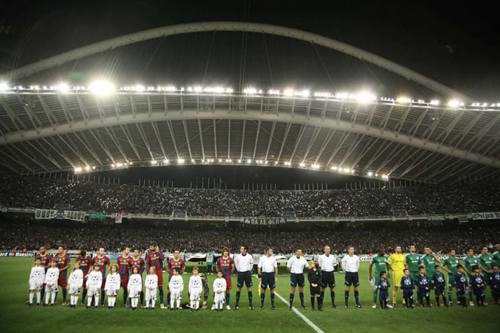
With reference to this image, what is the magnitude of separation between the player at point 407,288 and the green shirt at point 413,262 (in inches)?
37.9

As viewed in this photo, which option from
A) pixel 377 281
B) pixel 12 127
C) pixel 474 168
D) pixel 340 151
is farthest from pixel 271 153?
pixel 377 281

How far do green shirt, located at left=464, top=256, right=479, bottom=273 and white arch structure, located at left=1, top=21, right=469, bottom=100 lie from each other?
31728 mm

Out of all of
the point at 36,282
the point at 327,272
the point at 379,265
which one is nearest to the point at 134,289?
the point at 36,282

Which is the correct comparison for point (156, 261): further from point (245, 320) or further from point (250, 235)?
point (250, 235)

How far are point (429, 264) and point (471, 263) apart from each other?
1.84m

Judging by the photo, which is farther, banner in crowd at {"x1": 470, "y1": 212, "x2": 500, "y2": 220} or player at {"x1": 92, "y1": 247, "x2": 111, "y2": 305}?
banner in crowd at {"x1": 470, "y1": 212, "x2": 500, "y2": 220}

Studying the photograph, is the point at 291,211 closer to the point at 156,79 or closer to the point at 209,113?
the point at 209,113

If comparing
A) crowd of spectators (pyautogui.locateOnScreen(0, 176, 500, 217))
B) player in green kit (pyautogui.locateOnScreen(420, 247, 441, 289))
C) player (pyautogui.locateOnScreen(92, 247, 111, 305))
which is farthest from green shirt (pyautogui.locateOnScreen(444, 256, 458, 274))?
crowd of spectators (pyautogui.locateOnScreen(0, 176, 500, 217))

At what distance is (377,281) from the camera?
1366 centimetres

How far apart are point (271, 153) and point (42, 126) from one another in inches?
1106

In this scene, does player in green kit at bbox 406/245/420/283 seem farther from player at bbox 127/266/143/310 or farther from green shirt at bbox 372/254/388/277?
player at bbox 127/266/143/310

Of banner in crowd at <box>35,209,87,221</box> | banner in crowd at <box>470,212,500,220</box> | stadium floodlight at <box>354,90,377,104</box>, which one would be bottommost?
banner in crowd at <box>470,212,500,220</box>

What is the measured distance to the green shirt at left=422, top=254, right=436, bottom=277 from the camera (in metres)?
14.4

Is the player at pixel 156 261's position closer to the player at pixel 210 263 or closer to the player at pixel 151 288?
the player at pixel 151 288
